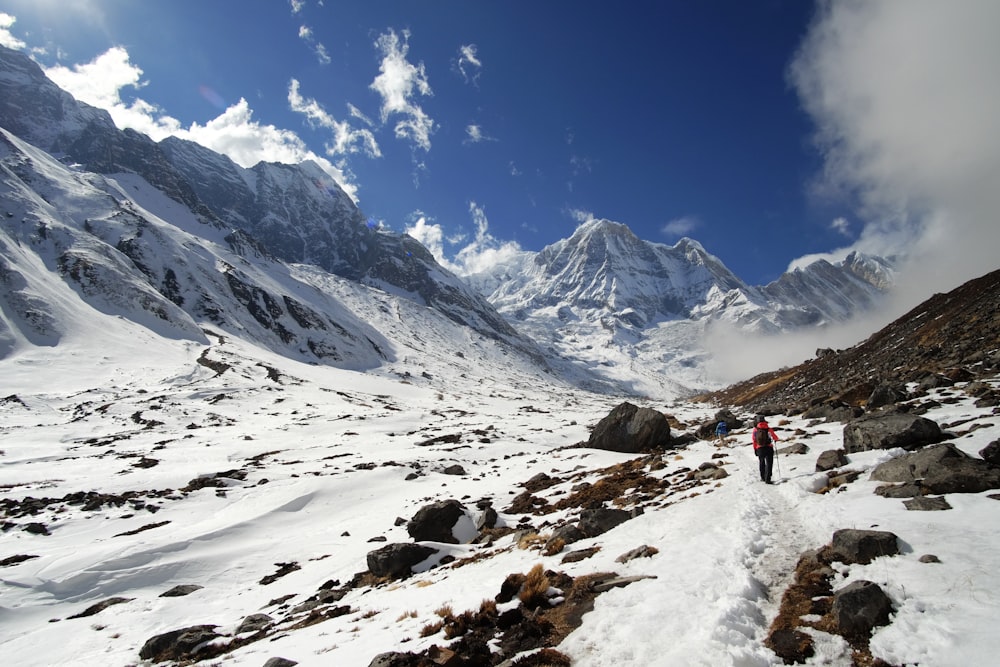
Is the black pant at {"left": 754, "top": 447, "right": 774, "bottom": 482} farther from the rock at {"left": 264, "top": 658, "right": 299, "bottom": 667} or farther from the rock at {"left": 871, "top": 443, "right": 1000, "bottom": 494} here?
the rock at {"left": 264, "top": 658, "right": 299, "bottom": 667}

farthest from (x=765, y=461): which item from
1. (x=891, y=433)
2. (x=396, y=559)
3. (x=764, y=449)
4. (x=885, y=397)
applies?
(x=396, y=559)

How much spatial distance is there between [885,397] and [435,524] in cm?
2552

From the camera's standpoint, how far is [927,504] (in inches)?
430

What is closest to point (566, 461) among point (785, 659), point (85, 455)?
point (785, 659)

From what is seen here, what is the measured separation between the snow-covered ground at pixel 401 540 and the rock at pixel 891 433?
4.12 feet

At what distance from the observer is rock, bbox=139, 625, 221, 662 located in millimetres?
14773

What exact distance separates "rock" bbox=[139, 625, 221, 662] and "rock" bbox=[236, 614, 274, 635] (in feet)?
2.39

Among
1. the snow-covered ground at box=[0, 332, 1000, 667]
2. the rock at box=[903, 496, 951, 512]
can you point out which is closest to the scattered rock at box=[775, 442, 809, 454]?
the snow-covered ground at box=[0, 332, 1000, 667]

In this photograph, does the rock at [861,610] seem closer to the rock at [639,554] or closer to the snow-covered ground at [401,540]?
the snow-covered ground at [401,540]

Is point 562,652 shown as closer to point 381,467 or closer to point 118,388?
point 381,467

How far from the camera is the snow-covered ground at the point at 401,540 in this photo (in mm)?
8078

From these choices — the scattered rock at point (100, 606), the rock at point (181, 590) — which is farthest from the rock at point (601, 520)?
the scattered rock at point (100, 606)

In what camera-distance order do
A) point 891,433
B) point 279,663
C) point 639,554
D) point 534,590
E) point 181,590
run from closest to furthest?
point 279,663
point 534,590
point 639,554
point 891,433
point 181,590

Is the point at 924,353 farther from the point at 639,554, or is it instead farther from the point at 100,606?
the point at 100,606
